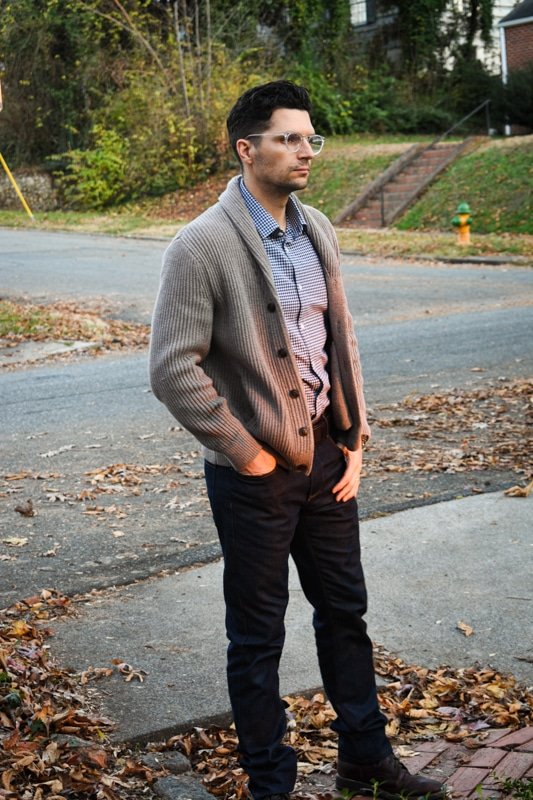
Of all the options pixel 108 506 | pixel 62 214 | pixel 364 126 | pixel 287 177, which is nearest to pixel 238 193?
pixel 287 177

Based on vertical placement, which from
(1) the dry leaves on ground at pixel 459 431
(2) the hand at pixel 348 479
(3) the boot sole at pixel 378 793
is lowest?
(1) the dry leaves on ground at pixel 459 431

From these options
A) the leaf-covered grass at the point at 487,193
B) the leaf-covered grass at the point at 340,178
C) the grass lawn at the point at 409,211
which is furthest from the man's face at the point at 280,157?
the leaf-covered grass at the point at 340,178

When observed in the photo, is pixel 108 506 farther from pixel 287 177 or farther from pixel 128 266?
pixel 128 266

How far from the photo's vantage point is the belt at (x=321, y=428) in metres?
3.43

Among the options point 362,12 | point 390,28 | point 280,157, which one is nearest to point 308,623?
point 280,157

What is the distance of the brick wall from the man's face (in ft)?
108

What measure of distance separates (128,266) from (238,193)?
18.1 metres

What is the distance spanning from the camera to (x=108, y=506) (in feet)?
22.6

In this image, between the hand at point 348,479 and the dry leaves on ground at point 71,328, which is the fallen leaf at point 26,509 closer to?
the hand at point 348,479

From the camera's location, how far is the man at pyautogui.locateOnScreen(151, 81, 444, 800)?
3.25 metres

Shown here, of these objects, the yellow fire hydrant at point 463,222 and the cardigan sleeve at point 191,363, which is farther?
the yellow fire hydrant at point 463,222

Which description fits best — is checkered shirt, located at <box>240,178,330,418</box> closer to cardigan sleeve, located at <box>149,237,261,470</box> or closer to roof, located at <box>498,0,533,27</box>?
cardigan sleeve, located at <box>149,237,261,470</box>

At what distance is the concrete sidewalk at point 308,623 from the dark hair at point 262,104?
2.15 m

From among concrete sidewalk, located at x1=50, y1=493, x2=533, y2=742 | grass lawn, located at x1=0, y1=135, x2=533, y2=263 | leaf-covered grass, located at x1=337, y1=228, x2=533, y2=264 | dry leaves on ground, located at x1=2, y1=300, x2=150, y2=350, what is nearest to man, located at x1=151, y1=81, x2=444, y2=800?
concrete sidewalk, located at x1=50, y1=493, x2=533, y2=742
